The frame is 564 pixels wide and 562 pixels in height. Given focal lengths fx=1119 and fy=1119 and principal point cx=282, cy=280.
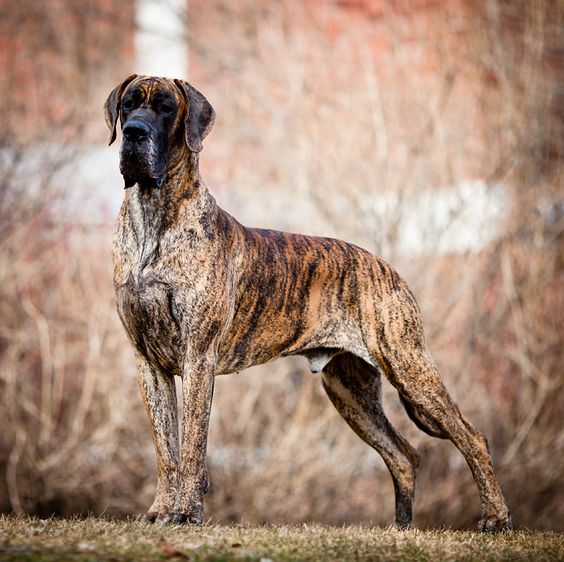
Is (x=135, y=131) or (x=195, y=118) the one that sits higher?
(x=195, y=118)

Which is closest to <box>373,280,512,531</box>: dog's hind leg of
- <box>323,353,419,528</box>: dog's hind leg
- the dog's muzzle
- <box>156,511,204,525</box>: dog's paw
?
<box>323,353,419,528</box>: dog's hind leg

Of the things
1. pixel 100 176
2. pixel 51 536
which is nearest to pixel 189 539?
pixel 51 536

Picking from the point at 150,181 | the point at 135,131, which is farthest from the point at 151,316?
the point at 135,131

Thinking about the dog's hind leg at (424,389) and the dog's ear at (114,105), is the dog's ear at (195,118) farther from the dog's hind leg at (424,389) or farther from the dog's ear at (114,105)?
the dog's hind leg at (424,389)

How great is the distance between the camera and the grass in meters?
5.04

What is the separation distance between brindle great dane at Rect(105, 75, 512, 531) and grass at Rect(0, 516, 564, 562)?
386 millimetres

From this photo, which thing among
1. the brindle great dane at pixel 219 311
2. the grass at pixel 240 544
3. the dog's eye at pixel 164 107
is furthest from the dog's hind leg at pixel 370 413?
the dog's eye at pixel 164 107

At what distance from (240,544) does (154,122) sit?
2203 mm

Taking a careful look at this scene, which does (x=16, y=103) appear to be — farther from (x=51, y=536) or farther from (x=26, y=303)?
(x=51, y=536)

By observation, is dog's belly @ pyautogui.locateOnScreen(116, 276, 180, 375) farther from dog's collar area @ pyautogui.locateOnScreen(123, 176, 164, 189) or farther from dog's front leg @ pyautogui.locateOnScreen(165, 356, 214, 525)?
dog's collar area @ pyautogui.locateOnScreen(123, 176, 164, 189)

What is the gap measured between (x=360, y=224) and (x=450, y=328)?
1460 millimetres

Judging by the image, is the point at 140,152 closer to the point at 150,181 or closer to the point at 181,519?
the point at 150,181

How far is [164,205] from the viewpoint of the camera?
19.9 ft

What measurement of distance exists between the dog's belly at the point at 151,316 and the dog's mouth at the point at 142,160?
55 cm
